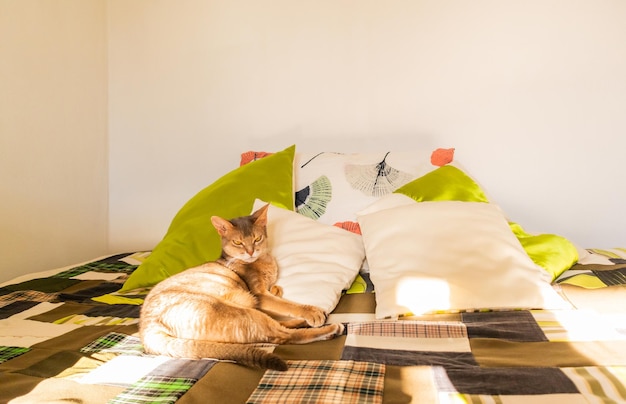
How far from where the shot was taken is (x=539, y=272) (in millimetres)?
1404

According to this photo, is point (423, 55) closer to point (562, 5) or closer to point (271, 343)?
point (562, 5)

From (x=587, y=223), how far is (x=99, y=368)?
6.69 ft

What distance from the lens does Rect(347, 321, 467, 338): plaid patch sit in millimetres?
1188

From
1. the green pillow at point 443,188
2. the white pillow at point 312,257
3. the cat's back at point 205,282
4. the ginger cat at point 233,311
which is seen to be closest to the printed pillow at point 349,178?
the green pillow at point 443,188

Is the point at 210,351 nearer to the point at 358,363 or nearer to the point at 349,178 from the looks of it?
the point at 358,363

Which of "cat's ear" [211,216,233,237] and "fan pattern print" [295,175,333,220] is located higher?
"fan pattern print" [295,175,333,220]

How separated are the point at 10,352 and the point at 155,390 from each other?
419mm

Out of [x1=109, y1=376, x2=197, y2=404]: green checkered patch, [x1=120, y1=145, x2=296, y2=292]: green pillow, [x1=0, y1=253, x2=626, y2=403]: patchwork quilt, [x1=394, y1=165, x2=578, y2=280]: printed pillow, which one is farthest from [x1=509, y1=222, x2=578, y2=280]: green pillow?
[x1=109, y1=376, x2=197, y2=404]: green checkered patch

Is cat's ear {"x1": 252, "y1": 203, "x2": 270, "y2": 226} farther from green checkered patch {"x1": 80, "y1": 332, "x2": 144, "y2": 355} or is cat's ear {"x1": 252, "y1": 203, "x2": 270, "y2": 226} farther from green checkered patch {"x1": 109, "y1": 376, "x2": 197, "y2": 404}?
green checkered patch {"x1": 109, "y1": 376, "x2": 197, "y2": 404}

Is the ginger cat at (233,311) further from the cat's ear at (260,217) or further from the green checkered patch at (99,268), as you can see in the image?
the green checkered patch at (99,268)

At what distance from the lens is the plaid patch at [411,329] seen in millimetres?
1188

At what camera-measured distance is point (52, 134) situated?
229cm

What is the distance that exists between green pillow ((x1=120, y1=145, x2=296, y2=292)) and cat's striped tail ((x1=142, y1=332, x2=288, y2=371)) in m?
0.52

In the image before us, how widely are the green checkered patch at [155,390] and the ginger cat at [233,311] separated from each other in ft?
0.37
